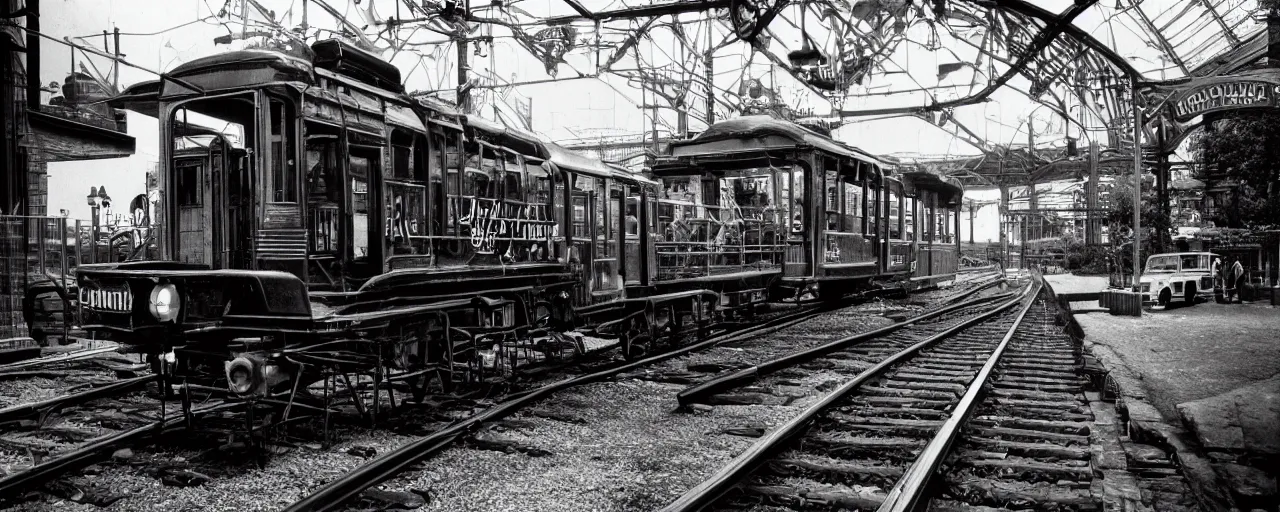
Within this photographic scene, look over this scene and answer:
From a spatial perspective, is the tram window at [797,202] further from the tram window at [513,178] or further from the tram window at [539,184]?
the tram window at [513,178]

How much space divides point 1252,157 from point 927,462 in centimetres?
1928

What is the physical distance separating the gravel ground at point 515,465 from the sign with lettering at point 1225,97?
506 inches

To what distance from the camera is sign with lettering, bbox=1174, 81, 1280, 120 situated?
579 inches

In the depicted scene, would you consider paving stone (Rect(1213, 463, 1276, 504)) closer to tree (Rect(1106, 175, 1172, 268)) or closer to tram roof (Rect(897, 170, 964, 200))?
tram roof (Rect(897, 170, 964, 200))

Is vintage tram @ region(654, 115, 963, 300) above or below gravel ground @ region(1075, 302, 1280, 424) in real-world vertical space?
above

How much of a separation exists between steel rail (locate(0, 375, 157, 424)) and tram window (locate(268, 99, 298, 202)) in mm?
2682

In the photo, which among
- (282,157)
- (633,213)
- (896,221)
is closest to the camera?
(282,157)

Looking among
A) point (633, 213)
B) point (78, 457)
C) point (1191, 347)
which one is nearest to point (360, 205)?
point (78, 457)

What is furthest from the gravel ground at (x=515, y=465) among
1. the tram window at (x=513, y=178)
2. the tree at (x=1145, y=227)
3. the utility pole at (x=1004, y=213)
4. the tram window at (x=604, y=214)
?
the utility pole at (x=1004, y=213)

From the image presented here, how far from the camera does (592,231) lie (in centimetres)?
1030

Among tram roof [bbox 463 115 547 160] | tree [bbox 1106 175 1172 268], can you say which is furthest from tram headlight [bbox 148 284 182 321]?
tree [bbox 1106 175 1172 268]

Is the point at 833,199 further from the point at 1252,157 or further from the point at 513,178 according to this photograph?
the point at 1252,157

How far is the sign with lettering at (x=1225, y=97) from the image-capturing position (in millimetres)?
14719

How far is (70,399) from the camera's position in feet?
23.4
